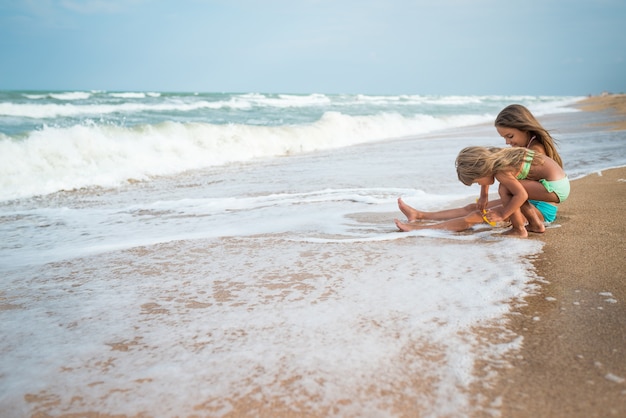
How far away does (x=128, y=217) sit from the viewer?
16.1ft

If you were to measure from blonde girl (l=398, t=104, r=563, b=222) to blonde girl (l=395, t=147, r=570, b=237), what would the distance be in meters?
0.08

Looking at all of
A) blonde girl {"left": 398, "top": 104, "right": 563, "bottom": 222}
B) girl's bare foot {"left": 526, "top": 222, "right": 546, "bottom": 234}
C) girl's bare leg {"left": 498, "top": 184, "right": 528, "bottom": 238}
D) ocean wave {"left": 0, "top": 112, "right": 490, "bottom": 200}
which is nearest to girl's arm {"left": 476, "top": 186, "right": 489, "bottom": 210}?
blonde girl {"left": 398, "top": 104, "right": 563, "bottom": 222}

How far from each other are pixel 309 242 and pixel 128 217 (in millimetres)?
2324

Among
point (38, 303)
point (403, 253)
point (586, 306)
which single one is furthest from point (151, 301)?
point (586, 306)

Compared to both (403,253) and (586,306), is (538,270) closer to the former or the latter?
(586,306)

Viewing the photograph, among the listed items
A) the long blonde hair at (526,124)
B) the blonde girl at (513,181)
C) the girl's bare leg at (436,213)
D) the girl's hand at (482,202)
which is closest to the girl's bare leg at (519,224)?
the blonde girl at (513,181)

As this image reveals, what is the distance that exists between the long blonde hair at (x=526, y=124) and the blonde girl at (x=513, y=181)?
176 millimetres

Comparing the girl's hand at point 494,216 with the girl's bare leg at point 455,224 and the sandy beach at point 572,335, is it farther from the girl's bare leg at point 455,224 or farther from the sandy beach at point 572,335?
the sandy beach at point 572,335

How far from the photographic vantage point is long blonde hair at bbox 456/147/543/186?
3414 mm

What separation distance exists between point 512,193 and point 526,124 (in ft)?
2.13

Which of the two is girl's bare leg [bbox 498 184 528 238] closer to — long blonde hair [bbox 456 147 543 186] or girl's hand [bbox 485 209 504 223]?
girl's hand [bbox 485 209 504 223]

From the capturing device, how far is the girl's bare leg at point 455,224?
3662 millimetres

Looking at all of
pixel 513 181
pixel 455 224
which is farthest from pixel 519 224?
→ pixel 455 224

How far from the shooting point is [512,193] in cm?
346
